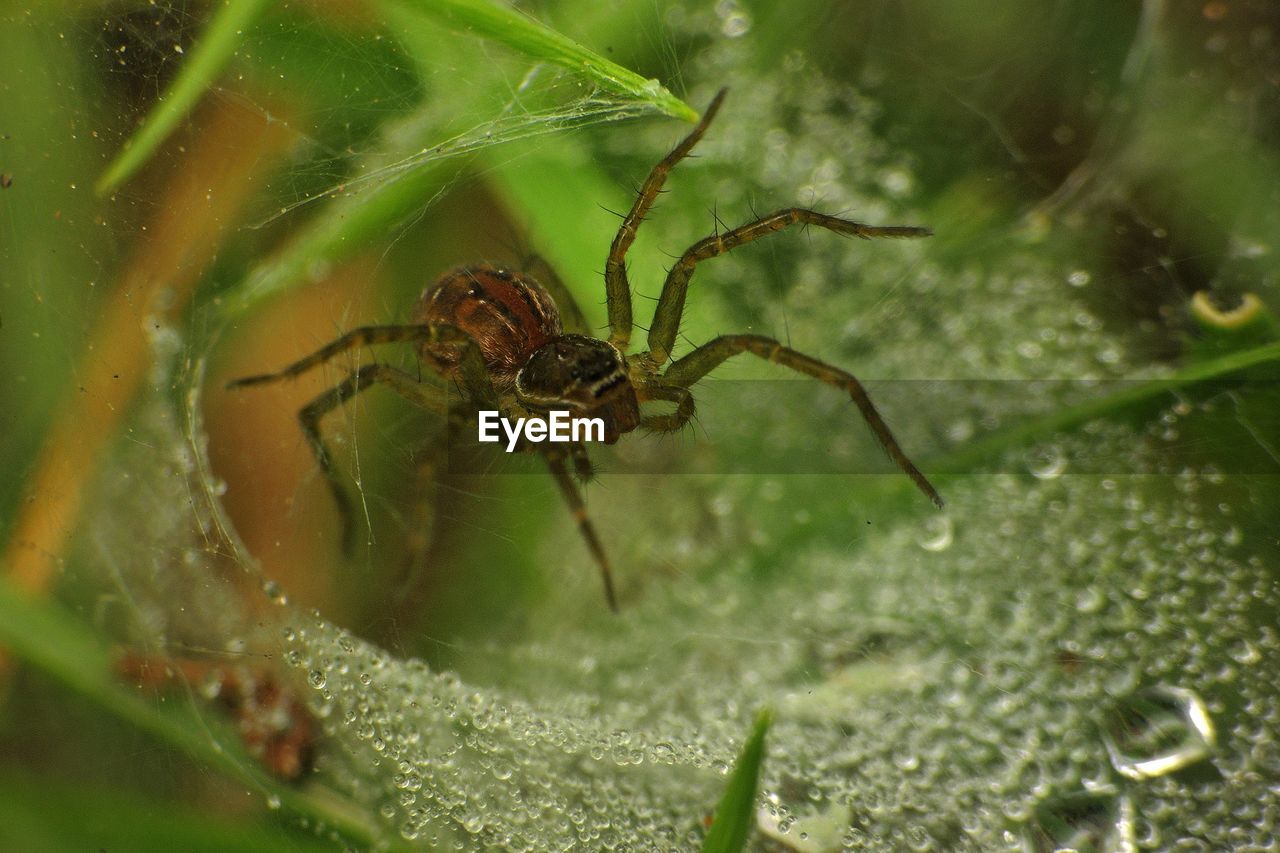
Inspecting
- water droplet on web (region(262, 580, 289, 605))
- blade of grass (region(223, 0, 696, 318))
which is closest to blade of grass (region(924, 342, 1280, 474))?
blade of grass (region(223, 0, 696, 318))

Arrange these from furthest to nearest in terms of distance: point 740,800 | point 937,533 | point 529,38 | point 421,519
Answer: point 937,533
point 421,519
point 529,38
point 740,800

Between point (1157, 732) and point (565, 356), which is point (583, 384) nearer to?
point (565, 356)

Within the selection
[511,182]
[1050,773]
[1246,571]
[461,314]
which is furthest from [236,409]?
[1246,571]

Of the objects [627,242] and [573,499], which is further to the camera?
[627,242]

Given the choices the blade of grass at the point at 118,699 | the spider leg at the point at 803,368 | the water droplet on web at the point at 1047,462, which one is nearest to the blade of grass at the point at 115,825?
the blade of grass at the point at 118,699

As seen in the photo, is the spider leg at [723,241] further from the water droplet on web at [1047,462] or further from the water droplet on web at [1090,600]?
the water droplet on web at [1090,600]

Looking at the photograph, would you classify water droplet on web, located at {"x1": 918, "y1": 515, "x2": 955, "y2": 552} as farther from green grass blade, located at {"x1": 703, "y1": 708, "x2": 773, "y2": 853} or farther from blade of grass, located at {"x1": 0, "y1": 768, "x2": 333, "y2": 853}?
blade of grass, located at {"x1": 0, "y1": 768, "x2": 333, "y2": 853}

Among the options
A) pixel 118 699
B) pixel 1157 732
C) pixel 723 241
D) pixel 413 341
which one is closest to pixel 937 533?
pixel 1157 732
